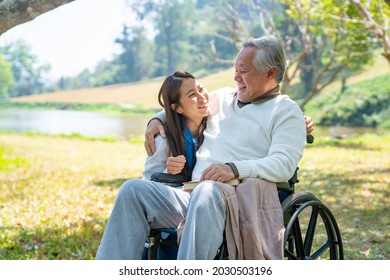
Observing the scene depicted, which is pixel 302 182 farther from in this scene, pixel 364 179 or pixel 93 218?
pixel 93 218

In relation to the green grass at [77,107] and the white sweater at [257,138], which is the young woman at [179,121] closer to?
the white sweater at [257,138]

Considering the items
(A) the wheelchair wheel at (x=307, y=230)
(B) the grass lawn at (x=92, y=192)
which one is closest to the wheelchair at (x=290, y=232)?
(A) the wheelchair wheel at (x=307, y=230)

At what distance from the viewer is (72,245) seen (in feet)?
12.2

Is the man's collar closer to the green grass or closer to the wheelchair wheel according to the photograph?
the wheelchair wheel

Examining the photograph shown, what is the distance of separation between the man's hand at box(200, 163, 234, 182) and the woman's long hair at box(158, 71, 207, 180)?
29 centimetres

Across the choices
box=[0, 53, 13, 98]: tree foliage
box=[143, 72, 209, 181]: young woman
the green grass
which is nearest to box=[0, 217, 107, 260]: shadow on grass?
box=[143, 72, 209, 181]: young woman

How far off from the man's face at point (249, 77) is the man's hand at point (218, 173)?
1.28 ft

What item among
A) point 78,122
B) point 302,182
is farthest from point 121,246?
point 78,122

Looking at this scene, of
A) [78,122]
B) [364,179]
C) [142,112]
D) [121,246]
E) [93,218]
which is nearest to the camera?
[121,246]

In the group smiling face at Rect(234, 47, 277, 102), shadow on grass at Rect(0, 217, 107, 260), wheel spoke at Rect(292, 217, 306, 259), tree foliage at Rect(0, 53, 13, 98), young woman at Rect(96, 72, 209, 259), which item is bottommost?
tree foliage at Rect(0, 53, 13, 98)

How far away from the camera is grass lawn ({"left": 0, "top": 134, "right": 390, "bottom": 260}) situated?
149 inches

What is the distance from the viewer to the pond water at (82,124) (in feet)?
52.2

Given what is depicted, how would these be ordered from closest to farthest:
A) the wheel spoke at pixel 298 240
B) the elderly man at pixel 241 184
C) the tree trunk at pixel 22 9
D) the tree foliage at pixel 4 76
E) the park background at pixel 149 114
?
1. the elderly man at pixel 241 184
2. the wheel spoke at pixel 298 240
3. the tree trunk at pixel 22 9
4. the park background at pixel 149 114
5. the tree foliage at pixel 4 76

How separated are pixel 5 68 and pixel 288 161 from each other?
23.5 metres
